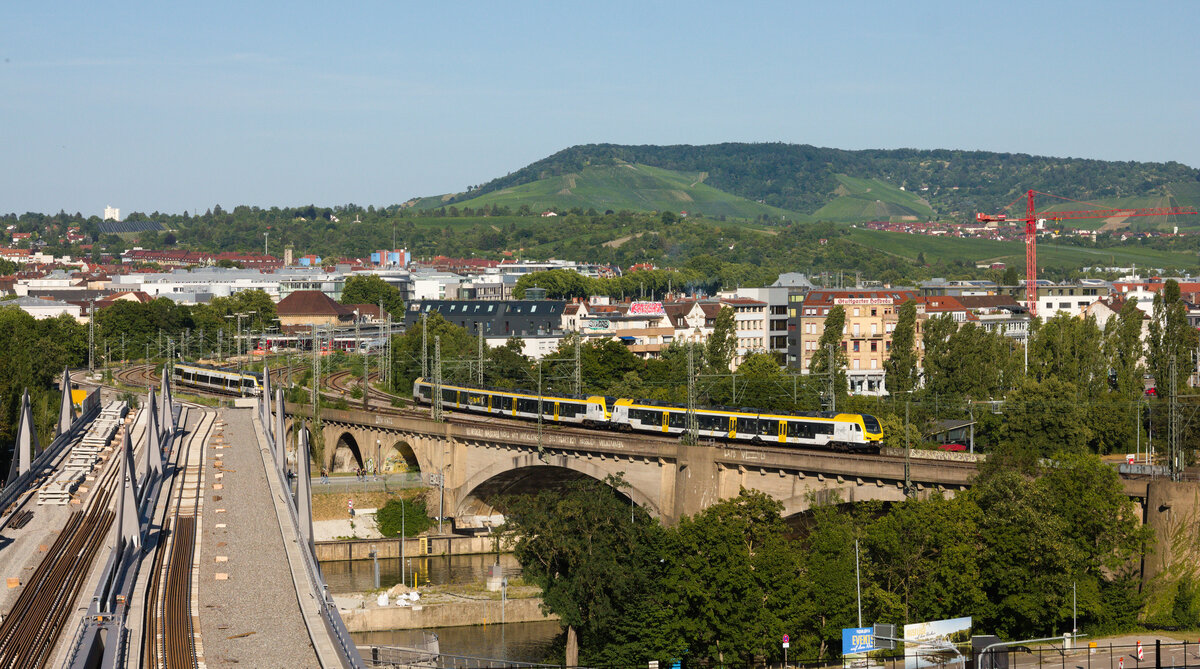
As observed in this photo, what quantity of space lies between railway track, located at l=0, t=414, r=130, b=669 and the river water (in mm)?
14040

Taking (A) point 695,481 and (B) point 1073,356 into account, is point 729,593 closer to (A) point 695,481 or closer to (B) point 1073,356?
(A) point 695,481

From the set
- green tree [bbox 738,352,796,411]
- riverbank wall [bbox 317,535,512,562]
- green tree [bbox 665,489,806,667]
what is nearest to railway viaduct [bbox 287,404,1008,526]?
riverbank wall [bbox 317,535,512,562]

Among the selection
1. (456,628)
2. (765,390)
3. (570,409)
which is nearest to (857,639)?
(456,628)

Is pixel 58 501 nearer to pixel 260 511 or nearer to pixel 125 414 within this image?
pixel 260 511

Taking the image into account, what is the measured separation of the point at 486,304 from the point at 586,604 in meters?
126

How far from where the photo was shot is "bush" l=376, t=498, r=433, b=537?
3649 inches

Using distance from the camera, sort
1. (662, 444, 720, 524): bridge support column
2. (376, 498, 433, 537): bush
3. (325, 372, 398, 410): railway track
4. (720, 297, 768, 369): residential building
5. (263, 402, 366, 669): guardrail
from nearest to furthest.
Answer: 1. (263, 402, 366, 669): guardrail
2. (662, 444, 720, 524): bridge support column
3. (376, 498, 433, 537): bush
4. (325, 372, 398, 410): railway track
5. (720, 297, 768, 369): residential building

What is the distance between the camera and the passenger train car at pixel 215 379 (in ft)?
440

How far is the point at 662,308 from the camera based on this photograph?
178750 mm

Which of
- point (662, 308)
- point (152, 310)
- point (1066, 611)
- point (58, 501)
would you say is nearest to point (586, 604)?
point (1066, 611)

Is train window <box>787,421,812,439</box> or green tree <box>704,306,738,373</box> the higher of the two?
green tree <box>704,306,738,373</box>

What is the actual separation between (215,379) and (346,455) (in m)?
33.3

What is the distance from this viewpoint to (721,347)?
128 meters

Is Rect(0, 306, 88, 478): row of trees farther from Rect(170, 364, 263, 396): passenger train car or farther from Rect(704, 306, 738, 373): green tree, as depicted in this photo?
Rect(704, 306, 738, 373): green tree
